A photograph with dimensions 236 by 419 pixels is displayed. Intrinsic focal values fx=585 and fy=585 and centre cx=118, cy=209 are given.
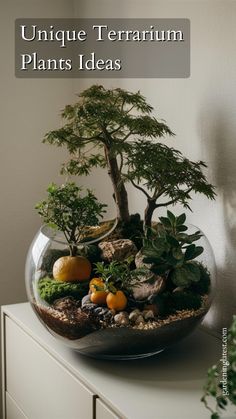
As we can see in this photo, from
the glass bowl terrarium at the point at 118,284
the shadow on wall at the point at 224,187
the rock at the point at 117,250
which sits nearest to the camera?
the glass bowl terrarium at the point at 118,284

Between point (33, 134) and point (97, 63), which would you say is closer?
point (97, 63)

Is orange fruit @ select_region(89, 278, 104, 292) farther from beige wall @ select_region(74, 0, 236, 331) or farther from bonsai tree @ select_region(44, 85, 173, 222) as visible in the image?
beige wall @ select_region(74, 0, 236, 331)

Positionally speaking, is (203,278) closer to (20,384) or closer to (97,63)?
(20,384)

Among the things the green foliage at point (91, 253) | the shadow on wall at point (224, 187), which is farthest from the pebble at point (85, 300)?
the shadow on wall at point (224, 187)

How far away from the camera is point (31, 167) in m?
2.17

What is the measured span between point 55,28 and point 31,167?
20.3 inches

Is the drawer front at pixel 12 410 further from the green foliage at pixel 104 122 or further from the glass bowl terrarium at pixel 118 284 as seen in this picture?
the green foliage at pixel 104 122

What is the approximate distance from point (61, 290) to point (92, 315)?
11cm

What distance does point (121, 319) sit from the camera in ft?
3.87

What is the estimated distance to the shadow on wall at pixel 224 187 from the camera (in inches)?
55.4

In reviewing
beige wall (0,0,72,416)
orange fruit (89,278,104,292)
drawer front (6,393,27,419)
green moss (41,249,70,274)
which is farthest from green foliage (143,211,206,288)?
beige wall (0,0,72,416)

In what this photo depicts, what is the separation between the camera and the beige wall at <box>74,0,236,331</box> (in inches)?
55.1

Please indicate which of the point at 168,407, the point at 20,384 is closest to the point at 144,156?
the point at 168,407

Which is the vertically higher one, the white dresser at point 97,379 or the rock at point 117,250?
the rock at point 117,250
